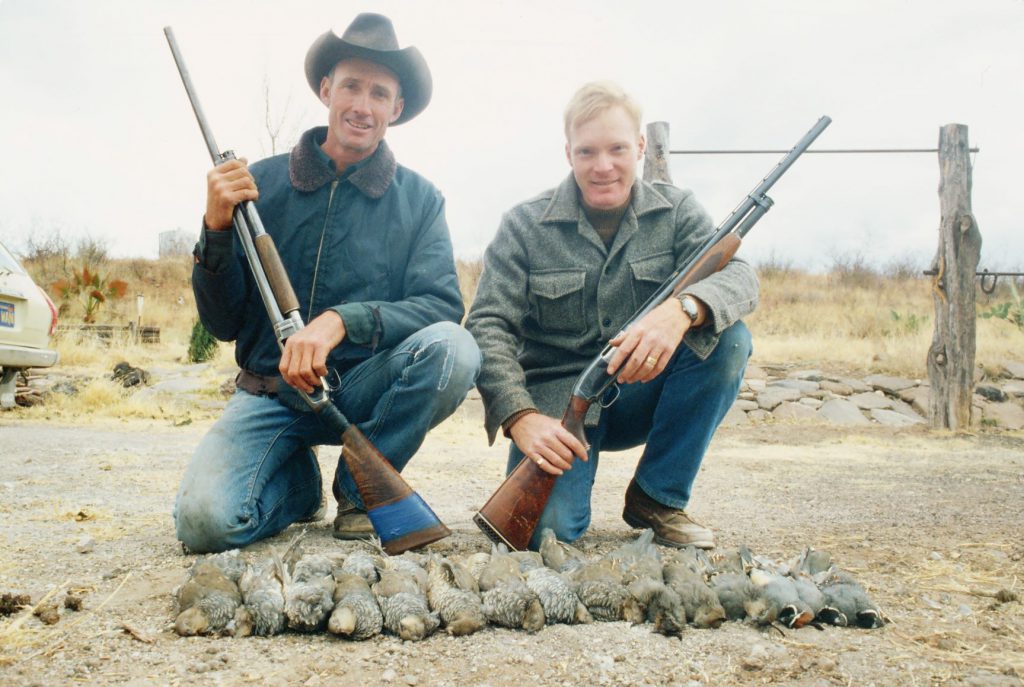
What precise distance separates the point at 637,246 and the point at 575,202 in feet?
1.16

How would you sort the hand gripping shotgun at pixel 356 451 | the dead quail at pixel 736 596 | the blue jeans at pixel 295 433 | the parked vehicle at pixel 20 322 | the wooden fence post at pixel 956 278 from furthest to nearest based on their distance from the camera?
the wooden fence post at pixel 956 278
the parked vehicle at pixel 20 322
the blue jeans at pixel 295 433
the hand gripping shotgun at pixel 356 451
the dead quail at pixel 736 596

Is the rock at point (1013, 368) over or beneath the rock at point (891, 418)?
over

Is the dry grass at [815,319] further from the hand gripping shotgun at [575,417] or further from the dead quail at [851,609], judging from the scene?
the dead quail at [851,609]

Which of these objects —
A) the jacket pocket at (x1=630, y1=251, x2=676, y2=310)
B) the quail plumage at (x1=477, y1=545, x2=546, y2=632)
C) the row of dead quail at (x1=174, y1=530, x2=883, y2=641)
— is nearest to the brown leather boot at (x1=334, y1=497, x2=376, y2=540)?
the row of dead quail at (x1=174, y1=530, x2=883, y2=641)

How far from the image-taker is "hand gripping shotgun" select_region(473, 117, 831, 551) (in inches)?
126

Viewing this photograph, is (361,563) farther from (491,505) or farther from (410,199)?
(410,199)

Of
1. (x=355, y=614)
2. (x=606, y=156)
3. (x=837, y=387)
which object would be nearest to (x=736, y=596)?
(x=355, y=614)

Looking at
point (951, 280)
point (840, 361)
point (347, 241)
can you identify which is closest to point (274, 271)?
point (347, 241)

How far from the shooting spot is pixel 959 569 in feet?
10.5

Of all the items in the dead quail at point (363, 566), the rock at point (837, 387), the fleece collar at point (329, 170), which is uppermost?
the fleece collar at point (329, 170)

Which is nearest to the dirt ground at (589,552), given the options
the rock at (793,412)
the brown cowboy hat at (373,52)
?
the brown cowboy hat at (373,52)

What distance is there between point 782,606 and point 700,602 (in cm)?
25

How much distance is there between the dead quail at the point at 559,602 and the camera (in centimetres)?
254

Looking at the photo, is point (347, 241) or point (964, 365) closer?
point (347, 241)
